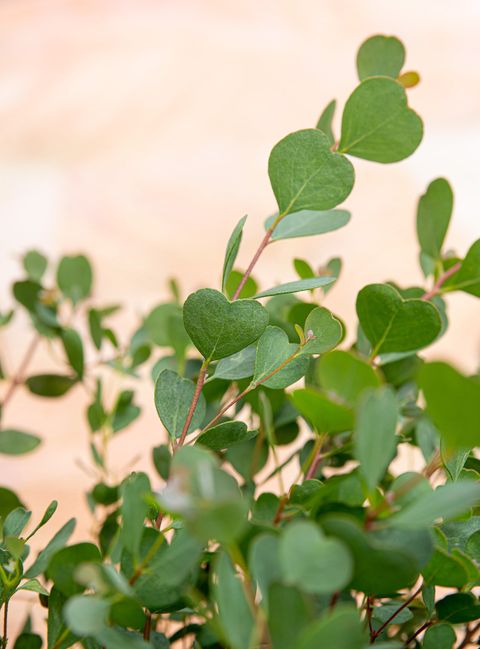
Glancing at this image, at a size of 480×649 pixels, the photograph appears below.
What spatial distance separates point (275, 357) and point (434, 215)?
0.44ft

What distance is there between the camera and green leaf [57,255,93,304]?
0.54 meters

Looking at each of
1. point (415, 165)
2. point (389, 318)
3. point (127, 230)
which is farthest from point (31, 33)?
point (389, 318)

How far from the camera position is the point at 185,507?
6.6 inches

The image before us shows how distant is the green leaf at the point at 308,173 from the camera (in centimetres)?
27

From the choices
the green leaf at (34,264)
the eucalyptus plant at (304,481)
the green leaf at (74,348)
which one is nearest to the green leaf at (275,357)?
the eucalyptus plant at (304,481)

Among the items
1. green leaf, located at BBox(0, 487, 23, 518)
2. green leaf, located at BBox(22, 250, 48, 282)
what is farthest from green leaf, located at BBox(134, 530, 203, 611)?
green leaf, located at BBox(22, 250, 48, 282)

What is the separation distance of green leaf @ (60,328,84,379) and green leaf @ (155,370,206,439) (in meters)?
0.19

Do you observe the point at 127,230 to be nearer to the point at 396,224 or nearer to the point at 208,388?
the point at 396,224

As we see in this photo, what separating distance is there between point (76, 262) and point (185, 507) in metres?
0.40

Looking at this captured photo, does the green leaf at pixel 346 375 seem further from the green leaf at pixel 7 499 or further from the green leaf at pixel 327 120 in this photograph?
the green leaf at pixel 7 499

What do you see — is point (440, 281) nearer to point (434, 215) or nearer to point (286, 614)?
point (434, 215)

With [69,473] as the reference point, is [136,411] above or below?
above

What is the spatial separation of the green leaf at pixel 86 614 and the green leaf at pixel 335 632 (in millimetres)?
50

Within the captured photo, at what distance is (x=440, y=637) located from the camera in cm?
27
